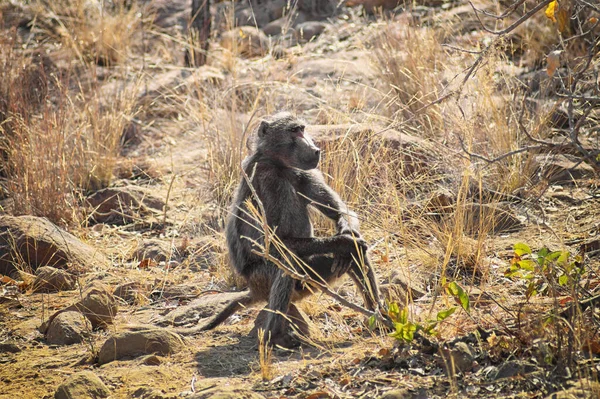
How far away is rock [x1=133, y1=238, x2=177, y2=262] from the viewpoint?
562 centimetres

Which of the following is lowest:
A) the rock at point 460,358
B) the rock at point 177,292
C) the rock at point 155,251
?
the rock at point 177,292

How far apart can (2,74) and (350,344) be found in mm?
5462

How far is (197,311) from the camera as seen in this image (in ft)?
14.8

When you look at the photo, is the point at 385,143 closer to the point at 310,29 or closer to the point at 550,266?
the point at 550,266

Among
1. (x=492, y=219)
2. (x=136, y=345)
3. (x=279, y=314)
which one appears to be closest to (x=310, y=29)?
(x=492, y=219)

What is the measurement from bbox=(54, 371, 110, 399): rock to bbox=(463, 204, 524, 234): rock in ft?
8.61

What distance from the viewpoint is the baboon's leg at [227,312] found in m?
4.21

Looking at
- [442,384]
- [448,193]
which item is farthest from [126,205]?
[442,384]

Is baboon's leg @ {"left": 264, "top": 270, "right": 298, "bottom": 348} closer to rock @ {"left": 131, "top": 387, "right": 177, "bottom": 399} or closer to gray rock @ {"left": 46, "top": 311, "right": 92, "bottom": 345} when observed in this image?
rock @ {"left": 131, "top": 387, "right": 177, "bottom": 399}

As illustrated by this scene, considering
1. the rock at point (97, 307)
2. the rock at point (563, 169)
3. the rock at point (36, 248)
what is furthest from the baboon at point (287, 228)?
the rock at point (563, 169)

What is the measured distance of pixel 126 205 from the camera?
21.8 feet

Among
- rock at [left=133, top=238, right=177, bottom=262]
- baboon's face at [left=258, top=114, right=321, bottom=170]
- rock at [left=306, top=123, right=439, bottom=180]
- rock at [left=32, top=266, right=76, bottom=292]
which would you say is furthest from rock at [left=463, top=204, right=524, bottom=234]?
rock at [left=32, top=266, right=76, bottom=292]

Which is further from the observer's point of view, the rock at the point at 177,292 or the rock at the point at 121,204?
the rock at the point at 121,204

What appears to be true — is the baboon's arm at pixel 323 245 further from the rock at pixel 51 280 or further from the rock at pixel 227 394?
the rock at pixel 51 280
